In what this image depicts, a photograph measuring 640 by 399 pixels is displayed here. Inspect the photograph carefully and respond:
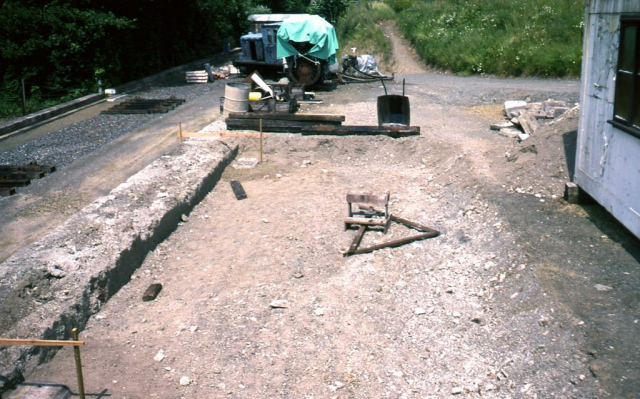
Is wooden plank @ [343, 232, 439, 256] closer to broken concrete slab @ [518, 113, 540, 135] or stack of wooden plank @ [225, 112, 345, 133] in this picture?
broken concrete slab @ [518, 113, 540, 135]

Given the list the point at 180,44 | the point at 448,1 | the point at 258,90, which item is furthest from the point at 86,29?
the point at 448,1

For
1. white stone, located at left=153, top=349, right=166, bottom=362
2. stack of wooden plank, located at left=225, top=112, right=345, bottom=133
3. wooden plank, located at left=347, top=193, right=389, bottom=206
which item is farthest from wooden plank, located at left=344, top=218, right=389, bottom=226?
stack of wooden plank, located at left=225, top=112, right=345, bottom=133

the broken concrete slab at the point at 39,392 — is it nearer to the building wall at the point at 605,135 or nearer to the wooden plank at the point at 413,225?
the wooden plank at the point at 413,225

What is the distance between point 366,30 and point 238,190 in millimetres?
20943

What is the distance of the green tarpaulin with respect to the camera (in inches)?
833

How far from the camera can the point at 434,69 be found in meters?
26.6

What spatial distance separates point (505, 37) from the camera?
25.2 meters

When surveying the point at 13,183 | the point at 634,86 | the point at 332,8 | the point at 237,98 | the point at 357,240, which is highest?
the point at 332,8

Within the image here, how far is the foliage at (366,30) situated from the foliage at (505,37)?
1658mm

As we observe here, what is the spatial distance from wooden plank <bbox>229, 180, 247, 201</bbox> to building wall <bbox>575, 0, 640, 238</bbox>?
5847mm

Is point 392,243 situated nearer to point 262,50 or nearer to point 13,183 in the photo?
point 13,183

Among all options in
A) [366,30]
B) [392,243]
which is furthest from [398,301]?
[366,30]

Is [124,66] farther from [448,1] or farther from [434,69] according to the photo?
[448,1]

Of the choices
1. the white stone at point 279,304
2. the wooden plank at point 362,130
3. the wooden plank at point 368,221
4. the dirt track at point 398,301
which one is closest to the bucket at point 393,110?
the wooden plank at point 362,130
